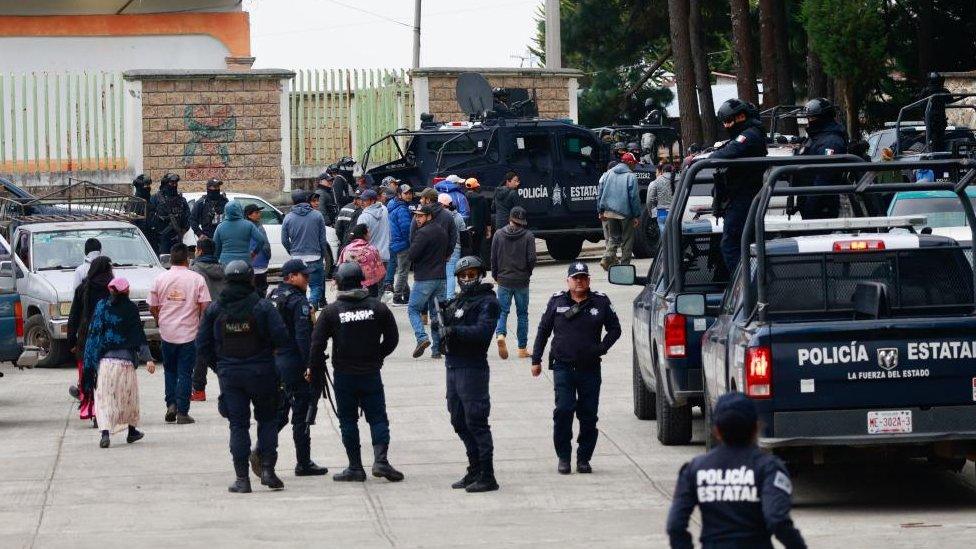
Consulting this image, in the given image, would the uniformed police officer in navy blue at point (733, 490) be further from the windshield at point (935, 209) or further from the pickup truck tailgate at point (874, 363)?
the windshield at point (935, 209)

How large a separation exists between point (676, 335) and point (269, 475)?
308 cm

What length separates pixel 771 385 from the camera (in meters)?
10.5

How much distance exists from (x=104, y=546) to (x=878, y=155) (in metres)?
19.1

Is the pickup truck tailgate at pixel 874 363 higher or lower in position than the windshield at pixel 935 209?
lower

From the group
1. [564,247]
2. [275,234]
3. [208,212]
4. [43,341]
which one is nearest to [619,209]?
[564,247]

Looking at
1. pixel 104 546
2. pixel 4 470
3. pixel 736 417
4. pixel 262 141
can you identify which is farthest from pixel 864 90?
pixel 736 417

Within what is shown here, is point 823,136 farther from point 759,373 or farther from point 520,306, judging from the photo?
point 520,306

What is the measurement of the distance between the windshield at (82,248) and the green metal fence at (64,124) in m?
11.9

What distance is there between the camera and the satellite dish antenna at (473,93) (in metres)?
31.4

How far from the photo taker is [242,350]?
12.2m

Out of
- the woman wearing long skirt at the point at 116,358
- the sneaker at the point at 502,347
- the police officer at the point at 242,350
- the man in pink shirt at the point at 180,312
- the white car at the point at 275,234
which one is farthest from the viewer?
the white car at the point at 275,234

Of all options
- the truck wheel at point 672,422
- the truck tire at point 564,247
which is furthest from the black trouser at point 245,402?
the truck tire at point 564,247

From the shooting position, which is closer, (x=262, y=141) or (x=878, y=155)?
(x=878, y=155)

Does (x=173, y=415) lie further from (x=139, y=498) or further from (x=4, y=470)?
(x=139, y=498)
